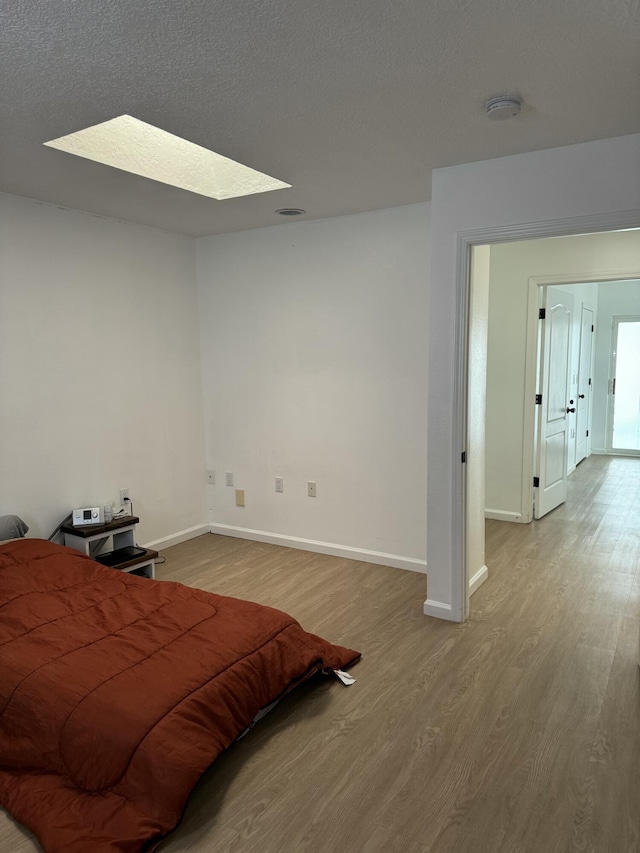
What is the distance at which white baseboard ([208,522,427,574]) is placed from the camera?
4.09 meters

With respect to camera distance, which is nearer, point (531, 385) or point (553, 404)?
point (531, 385)

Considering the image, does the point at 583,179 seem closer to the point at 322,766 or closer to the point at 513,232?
the point at 513,232

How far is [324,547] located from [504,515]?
177 centimetres

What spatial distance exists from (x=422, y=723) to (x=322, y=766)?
18.9 inches

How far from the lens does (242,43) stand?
179 cm

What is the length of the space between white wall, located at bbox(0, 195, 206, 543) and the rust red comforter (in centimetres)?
109

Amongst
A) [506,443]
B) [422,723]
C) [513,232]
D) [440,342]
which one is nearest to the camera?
[422,723]

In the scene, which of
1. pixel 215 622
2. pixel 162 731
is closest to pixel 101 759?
pixel 162 731

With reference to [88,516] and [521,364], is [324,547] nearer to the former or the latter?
[88,516]

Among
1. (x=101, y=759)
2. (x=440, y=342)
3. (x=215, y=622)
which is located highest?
(x=440, y=342)

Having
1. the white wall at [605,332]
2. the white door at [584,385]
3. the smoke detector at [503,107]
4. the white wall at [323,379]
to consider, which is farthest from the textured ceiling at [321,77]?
the white wall at [605,332]

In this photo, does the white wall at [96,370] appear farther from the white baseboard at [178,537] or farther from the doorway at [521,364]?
the doorway at [521,364]

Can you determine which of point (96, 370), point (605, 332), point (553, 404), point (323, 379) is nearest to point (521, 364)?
point (553, 404)

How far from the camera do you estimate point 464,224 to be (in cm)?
301
